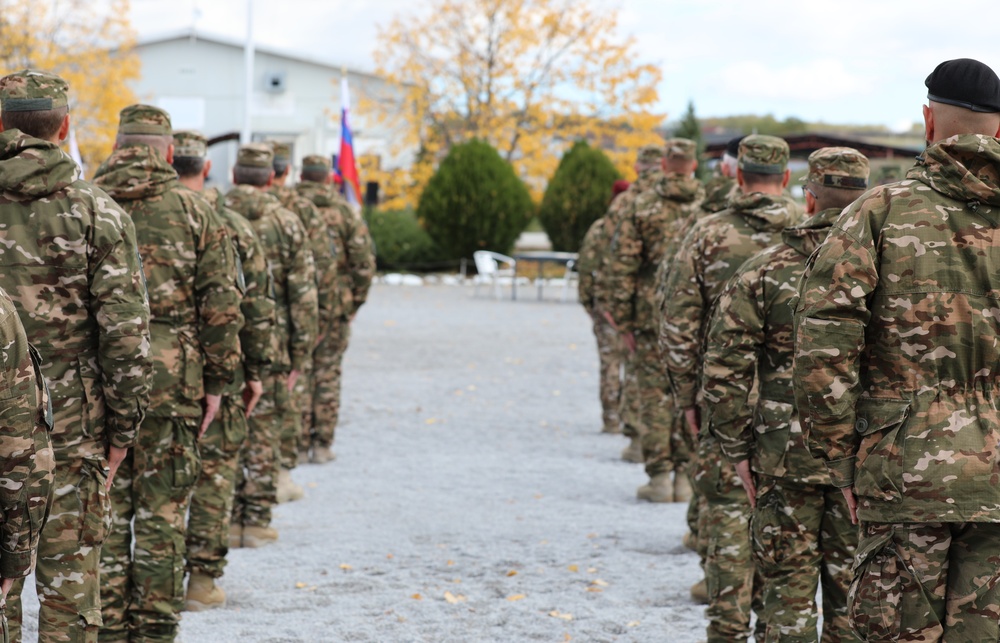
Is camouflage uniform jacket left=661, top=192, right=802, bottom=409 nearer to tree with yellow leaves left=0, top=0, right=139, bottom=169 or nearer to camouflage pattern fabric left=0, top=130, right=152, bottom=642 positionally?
camouflage pattern fabric left=0, top=130, right=152, bottom=642

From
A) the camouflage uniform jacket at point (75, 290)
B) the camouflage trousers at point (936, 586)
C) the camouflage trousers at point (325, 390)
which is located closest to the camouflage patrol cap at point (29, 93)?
the camouflage uniform jacket at point (75, 290)

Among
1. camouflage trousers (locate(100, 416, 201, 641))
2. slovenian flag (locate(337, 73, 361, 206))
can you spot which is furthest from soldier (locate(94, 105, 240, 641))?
slovenian flag (locate(337, 73, 361, 206))

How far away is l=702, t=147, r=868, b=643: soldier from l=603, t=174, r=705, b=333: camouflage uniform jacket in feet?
13.0

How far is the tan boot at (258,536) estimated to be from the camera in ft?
24.8

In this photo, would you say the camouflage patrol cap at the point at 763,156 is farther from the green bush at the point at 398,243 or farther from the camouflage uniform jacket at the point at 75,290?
the green bush at the point at 398,243

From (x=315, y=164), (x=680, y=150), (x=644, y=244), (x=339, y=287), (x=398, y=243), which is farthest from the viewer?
(x=398, y=243)

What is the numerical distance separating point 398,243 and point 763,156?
28645 mm

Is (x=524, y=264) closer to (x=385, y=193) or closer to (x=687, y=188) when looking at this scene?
(x=385, y=193)

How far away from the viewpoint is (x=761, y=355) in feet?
15.6

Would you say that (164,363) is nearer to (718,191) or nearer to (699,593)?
(699,593)

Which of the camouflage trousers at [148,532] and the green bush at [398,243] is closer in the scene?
the camouflage trousers at [148,532]

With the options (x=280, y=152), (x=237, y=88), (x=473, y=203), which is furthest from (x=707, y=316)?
(x=237, y=88)

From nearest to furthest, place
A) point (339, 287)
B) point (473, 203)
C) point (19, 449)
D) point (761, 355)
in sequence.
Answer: point (19, 449)
point (761, 355)
point (339, 287)
point (473, 203)

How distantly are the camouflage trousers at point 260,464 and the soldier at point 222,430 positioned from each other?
116cm
